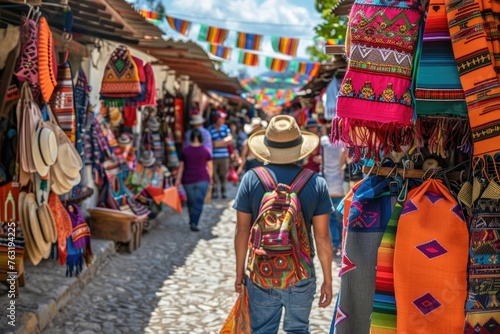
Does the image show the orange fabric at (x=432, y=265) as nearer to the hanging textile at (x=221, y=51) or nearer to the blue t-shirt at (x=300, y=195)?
the blue t-shirt at (x=300, y=195)

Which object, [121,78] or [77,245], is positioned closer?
[77,245]

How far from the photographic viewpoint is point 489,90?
6.58 ft

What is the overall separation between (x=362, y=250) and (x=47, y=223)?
2.99 m

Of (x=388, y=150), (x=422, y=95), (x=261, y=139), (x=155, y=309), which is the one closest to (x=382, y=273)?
(x=388, y=150)

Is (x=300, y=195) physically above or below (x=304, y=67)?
below

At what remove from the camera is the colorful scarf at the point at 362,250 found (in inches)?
95.0

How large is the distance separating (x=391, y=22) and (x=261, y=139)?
2091 millimetres

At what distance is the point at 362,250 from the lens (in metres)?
2.42

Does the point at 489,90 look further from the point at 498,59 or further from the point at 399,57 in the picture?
the point at 399,57

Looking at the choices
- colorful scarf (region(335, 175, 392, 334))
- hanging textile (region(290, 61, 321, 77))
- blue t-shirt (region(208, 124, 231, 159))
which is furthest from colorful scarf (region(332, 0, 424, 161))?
hanging textile (region(290, 61, 321, 77))

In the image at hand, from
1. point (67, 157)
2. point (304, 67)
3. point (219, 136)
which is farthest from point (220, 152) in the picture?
point (67, 157)

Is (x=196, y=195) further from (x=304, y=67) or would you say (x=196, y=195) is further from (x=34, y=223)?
(x=304, y=67)

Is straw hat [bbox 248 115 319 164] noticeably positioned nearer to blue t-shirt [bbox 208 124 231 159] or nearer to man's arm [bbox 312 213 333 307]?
man's arm [bbox 312 213 333 307]

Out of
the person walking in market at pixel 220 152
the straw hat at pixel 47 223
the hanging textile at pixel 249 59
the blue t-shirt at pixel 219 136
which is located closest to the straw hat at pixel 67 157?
the straw hat at pixel 47 223
